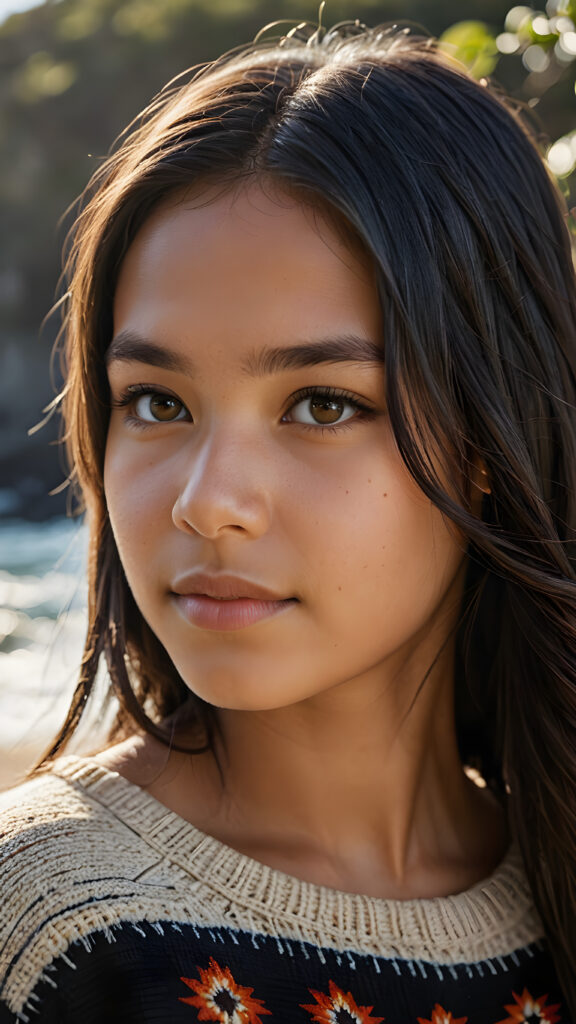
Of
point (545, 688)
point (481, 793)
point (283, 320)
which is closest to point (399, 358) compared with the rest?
point (283, 320)

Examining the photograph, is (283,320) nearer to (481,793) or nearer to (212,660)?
(212,660)

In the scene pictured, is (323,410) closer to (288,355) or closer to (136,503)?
(288,355)

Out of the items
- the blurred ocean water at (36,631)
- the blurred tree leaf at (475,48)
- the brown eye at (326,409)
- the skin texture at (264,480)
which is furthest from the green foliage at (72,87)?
the brown eye at (326,409)

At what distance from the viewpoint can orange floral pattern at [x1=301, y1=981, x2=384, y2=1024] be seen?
4.53ft

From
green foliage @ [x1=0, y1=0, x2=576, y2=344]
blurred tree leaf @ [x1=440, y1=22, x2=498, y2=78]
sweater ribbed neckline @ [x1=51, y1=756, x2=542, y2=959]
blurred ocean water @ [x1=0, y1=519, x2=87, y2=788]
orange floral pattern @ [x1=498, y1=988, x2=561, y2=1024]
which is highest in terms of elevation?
green foliage @ [x1=0, y1=0, x2=576, y2=344]

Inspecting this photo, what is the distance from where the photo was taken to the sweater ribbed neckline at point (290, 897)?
1.45 metres

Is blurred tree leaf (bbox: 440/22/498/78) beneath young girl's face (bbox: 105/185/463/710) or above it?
above

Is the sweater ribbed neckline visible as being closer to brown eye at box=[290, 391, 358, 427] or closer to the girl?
the girl

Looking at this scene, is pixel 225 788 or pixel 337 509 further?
pixel 225 788

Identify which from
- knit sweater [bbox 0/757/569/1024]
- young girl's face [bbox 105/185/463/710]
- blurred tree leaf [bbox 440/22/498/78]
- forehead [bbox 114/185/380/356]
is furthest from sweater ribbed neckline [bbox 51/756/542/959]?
blurred tree leaf [bbox 440/22/498/78]

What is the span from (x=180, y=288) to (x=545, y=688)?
2.55 feet

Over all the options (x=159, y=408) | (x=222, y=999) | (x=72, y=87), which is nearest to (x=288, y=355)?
(x=159, y=408)

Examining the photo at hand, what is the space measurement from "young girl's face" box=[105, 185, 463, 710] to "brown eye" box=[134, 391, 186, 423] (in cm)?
2

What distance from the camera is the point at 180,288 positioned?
138cm
